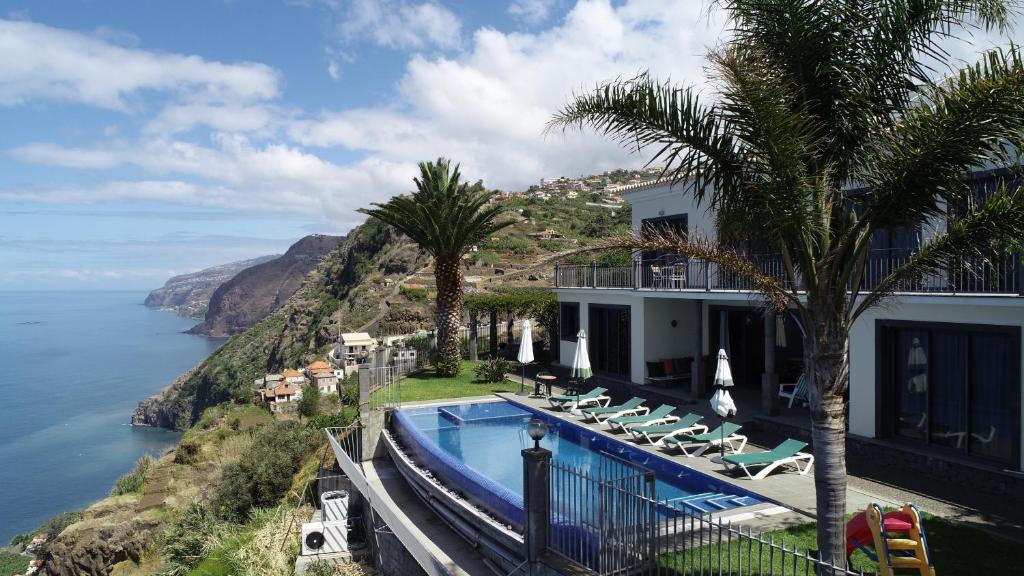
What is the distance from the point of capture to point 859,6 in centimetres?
556

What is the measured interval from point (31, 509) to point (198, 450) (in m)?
45.6

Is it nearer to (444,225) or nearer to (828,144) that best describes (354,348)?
(444,225)

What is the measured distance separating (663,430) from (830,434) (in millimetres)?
7316

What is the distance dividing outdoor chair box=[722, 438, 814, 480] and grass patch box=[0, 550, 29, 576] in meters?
38.4

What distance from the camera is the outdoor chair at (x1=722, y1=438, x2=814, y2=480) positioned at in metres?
10.1

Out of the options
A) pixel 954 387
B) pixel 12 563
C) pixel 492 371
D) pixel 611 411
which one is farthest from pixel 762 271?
pixel 12 563

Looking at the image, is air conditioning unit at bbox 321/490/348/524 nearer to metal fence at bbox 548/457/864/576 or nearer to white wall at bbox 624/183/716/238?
metal fence at bbox 548/457/864/576

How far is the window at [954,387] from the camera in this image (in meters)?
9.71

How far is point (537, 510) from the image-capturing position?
24.1ft

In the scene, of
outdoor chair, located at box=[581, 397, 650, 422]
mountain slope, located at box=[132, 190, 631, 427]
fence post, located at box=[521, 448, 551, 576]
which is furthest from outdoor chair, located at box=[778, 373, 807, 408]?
mountain slope, located at box=[132, 190, 631, 427]

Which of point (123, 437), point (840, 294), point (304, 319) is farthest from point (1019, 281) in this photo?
point (123, 437)

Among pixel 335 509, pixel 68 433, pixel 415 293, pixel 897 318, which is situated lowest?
pixel 68 433

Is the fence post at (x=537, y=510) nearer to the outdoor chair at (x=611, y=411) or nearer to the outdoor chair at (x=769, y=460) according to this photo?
the outdoor chair at (x=769, y=460)

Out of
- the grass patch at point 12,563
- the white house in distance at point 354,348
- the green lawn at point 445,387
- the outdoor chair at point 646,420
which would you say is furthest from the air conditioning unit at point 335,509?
the grass patch at point 12,563
